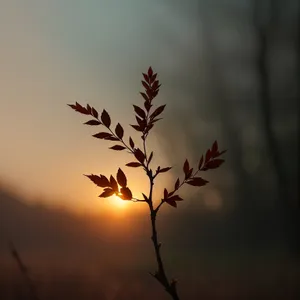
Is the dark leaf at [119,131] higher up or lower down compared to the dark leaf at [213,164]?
higher up

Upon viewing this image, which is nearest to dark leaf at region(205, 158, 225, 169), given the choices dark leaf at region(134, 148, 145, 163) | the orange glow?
dark leaf at region(134, 148, 145, 163)

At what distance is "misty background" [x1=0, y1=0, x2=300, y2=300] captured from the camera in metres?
1.00

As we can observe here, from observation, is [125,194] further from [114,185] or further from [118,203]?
[118,203]

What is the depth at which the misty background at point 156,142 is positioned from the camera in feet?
3.29

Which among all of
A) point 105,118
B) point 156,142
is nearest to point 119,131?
point 105,118

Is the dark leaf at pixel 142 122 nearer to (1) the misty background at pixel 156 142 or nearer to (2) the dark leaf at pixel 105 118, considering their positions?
(2) the dark leaf at pixel 105 118

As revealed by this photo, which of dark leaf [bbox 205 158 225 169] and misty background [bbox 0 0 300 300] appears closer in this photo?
dark leaf [bbox 205 158 225 169]

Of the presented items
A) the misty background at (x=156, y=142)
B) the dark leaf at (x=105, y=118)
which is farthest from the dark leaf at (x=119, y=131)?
the misty background at (x=156, y=142)

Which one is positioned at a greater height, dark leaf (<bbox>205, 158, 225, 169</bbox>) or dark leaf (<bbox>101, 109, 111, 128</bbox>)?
dark leaf (<bbox>101, 109, 111, 128</bbox>)

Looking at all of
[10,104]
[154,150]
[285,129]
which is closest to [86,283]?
[154,150]

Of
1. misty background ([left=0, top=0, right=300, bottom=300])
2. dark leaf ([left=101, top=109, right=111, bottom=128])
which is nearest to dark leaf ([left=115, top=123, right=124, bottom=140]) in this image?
dark leaf ([left=101, top=109, right=111, bottom=128])

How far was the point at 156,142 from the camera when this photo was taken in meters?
1.04

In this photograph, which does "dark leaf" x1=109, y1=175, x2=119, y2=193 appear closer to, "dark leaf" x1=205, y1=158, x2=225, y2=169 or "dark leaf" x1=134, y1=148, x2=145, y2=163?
"dark leaf" x1=134, y1=148, x2=145, y2=163

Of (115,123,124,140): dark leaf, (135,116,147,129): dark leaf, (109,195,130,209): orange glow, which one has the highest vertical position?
(135,116,147,129): dark leaf
